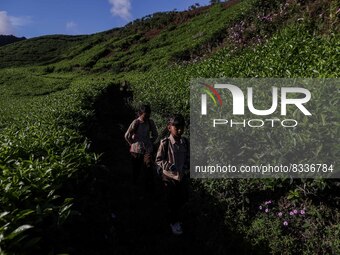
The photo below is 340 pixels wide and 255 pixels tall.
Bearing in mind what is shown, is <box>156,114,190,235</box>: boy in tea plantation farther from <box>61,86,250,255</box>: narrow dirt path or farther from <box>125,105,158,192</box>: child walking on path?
<box>125,105,158,192</box>: child walking on path

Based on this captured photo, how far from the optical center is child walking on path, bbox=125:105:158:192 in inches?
295

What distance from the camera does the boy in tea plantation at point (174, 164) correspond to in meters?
5.96

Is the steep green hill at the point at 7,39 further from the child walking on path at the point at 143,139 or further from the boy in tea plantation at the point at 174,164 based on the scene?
the boy in tea plantation at the point at 174,164

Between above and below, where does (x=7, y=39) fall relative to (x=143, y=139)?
above

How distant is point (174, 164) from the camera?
241 inches

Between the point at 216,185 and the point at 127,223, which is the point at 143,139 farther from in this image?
the point at 216,185

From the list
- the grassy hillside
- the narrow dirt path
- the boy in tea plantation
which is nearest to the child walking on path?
the narrow dirt path

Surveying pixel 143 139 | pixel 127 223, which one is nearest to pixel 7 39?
pixel 143 139

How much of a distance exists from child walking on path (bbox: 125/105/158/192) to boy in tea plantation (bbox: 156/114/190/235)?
1479mm

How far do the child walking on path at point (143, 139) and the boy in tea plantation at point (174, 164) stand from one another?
148 centimetres

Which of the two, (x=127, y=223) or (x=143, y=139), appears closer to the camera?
(x=127, y=223)

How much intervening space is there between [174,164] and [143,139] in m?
1.76

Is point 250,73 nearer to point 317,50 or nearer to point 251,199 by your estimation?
point 317,50

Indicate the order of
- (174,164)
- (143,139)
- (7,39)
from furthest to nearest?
(7,39), (143,139), (174,164)
